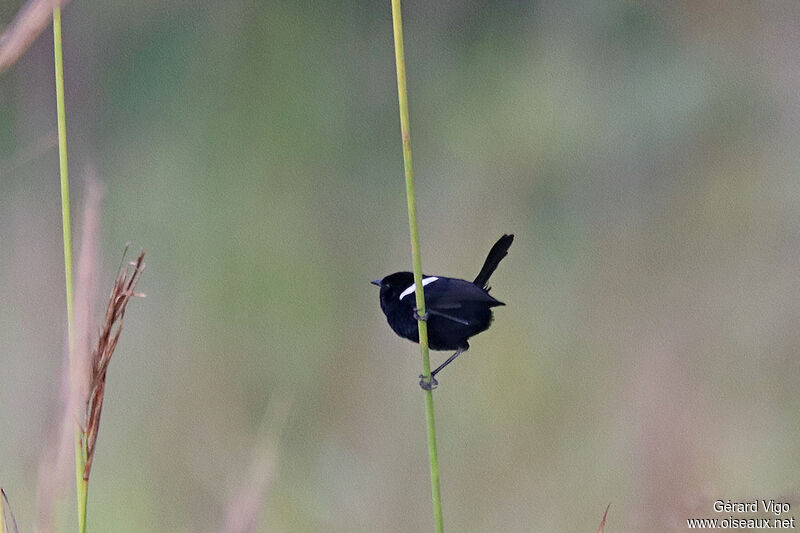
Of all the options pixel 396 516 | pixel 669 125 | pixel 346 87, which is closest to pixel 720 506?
pixel 396 516

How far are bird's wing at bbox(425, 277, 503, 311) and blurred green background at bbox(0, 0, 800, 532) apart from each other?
0.92 metres

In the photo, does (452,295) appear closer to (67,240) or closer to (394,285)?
(394,285)

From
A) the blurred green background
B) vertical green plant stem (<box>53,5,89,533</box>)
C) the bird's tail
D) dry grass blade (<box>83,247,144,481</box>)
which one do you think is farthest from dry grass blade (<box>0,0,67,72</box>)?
the blurred green background

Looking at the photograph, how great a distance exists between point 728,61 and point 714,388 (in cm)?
176

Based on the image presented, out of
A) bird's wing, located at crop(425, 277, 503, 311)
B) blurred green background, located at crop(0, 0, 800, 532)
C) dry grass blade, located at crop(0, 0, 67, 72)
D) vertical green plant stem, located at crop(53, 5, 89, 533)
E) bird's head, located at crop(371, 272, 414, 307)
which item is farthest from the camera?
blurred green background, located at crop(0, 0, 800, 532)

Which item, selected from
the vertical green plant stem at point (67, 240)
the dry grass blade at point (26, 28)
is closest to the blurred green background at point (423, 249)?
the vertical green plant stem at point (67, 240)

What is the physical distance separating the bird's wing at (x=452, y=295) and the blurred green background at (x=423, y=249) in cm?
92

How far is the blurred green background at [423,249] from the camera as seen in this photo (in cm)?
319

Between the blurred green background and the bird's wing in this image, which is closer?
the bird's wing

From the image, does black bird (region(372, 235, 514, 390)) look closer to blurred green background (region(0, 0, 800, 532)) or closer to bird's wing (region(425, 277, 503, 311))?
bird's wing (region(425, 277, 503, 311))

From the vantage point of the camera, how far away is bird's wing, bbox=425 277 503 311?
2.38m

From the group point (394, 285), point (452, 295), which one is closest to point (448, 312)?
point (452, 295)

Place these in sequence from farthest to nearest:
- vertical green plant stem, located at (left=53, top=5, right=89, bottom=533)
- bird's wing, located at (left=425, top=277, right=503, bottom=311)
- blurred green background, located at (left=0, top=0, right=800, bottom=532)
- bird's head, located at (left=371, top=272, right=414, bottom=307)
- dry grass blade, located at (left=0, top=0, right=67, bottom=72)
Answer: blurred green background, located at (left=0, top=0, right=800, bottom=532)
bird's head, located at (left=371, top=272, right=414, bottom=307)
bird's wing, located at (left=425, top=277, right=503, bottom=311)
vertical green plant stem, located at (left=53, top=5, right=89, bottom=533)
dry grass blade, located at (left=0, top=0, right=67, bottom=72)

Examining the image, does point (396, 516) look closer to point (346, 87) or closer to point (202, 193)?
point (202, 193)
